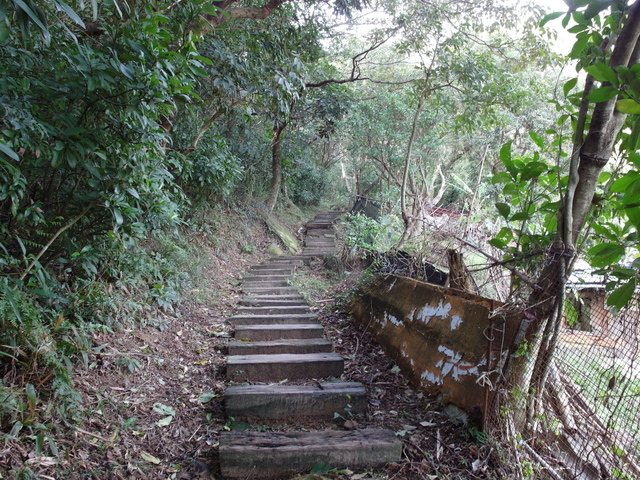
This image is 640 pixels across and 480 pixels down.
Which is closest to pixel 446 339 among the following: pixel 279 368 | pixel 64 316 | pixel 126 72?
pixel 279 368

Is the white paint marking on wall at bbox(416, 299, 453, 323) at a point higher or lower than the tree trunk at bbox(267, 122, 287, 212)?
lower

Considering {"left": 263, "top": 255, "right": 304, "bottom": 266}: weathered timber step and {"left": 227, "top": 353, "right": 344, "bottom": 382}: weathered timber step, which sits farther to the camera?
{"left": 263, "top": 255, "right": 304, "bottom": 266}: weathered timber step

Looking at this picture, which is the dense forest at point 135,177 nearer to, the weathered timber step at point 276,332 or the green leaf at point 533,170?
the green leaf at point 533,170

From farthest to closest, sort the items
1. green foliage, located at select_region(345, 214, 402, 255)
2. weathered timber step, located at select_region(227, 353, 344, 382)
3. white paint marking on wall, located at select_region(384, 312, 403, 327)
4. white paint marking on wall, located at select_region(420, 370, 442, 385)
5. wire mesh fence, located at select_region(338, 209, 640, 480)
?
green foliage, located at select_region(345, 214, 402, 255) < white paint marking on wall, located at select_region(384, 312, 403, 327) < weathered timber step, located at select_region(227, 353, 344, 382) < white paint marking on wall, located at select_region(420, 370, 442, 385) < wire mesh fence, located at select_region(338, 209, 640, 480)

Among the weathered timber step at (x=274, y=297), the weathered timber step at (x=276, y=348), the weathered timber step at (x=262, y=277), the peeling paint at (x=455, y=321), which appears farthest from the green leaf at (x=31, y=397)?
the weathered timber step at (x=262, y=277)

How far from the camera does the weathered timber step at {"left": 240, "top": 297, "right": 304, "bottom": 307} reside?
4.96 m

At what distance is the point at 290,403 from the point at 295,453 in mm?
516

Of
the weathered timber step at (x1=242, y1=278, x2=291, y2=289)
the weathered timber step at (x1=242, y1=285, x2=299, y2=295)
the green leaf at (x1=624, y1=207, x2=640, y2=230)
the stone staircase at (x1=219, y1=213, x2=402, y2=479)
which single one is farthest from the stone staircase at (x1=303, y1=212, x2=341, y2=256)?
the green leaf at (x1=624, y1=207, x2=640, y2=230)

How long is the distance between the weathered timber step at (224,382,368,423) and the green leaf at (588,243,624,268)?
1.56m

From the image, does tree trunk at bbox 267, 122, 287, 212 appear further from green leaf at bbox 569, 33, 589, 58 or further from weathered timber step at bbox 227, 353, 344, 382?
green leaf at bbox 569, 33, 589, 58

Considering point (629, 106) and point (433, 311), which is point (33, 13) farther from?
point (433, 311)

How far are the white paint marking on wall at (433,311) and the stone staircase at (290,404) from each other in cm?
68

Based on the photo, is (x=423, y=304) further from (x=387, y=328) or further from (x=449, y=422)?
(x=449, y=422)

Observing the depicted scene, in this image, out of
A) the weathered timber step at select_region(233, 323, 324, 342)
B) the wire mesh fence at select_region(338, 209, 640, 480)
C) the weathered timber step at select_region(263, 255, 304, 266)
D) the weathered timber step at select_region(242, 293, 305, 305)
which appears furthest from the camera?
the weathered timber step at select_region(263, 255, 304, 266)
